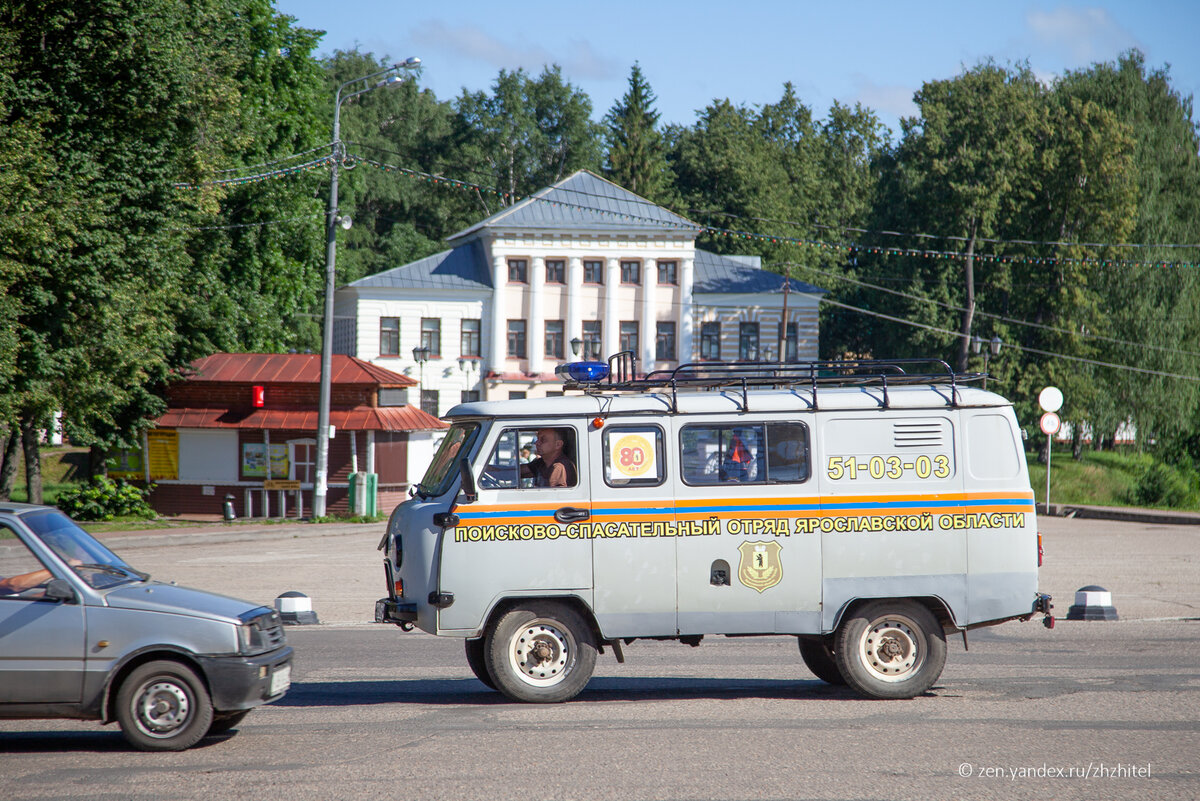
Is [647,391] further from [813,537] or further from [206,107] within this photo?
[206,107]

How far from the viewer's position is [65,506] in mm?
31578

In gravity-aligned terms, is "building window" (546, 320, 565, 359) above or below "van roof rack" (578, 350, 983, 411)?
above

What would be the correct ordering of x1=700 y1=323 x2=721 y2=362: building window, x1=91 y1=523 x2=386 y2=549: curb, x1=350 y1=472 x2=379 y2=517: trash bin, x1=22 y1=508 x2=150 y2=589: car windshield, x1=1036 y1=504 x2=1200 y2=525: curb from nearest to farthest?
x1=22 y1=508 x2=150 y2=589: car windshield → x1=91 y1=523 x2=386 y2=549: curb → x1=1036 y1=504 x2=1200 y2=525: curb → x1=350 y1=472 x2=379 y2=517: trash bin → x1=700 y1=323 x2=721 y2=362: building window

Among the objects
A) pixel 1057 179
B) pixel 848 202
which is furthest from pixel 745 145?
pixel 1057 179

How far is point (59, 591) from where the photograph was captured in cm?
749

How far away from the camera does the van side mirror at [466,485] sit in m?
9.22

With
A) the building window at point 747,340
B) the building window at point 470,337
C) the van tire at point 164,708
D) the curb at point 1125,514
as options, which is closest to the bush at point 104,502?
the van tire at point 164,708

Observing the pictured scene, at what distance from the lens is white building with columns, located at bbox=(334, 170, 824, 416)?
58.5m

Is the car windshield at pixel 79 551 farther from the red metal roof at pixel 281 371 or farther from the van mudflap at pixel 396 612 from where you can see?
the red metal roof at pixel 281 371

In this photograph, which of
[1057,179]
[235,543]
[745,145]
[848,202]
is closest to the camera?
[235,543]

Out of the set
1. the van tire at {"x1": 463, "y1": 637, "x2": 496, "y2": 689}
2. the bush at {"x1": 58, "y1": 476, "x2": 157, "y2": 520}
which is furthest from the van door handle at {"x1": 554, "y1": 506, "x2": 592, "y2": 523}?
the bush at {"x1": 58, "y1": 476, "x2": 157, "y2": 520}

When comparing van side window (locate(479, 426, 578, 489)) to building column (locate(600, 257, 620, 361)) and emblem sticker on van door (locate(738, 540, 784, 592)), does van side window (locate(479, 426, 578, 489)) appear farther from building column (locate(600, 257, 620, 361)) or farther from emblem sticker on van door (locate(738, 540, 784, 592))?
building column (locate(600, 257, 620, 361))

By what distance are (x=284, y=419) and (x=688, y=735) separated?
89.8 ft

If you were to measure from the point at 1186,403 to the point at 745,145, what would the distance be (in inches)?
1369
